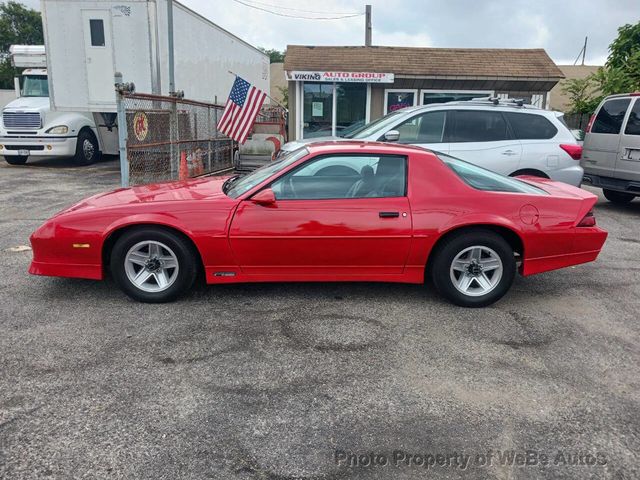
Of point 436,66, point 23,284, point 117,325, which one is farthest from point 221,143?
point 117,325

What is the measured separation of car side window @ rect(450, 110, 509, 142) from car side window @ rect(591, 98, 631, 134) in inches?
109

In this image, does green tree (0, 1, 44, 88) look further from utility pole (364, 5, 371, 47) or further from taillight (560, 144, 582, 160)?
taillight (560, 144, 582, 160)

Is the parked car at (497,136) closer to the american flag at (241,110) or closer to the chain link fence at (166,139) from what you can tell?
the chain link fence at (166,139)

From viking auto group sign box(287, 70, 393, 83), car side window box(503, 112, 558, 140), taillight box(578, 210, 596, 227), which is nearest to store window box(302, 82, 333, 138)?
viking auto group sign box(287, 70, 393, 83)

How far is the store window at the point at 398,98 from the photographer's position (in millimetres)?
15969

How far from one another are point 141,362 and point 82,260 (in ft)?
4.31

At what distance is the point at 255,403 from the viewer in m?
3.03

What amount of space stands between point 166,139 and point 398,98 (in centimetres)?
827

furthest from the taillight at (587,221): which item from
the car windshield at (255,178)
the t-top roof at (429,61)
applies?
the t-top roof at (429,61)

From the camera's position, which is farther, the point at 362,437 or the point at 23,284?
the point at 23,284

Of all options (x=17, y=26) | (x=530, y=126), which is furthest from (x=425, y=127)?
(x=17, y=26)

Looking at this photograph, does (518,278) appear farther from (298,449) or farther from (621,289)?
(298,449)

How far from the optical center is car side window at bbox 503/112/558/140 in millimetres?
7578

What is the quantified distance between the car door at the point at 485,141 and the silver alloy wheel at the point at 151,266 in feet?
15.2
